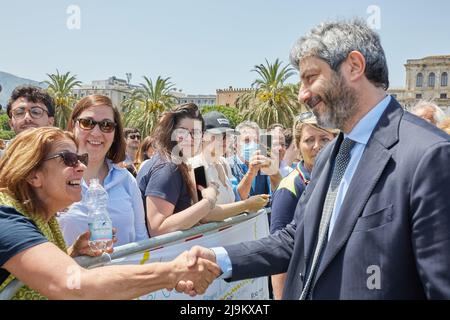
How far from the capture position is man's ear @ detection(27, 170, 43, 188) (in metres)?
2.52

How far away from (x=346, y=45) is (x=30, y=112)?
3.39 meters

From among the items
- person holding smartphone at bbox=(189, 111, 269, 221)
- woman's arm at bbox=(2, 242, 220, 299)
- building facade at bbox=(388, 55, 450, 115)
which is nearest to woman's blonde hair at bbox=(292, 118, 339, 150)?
person holding smartphone at bbox=(189, 111, 269, 221)

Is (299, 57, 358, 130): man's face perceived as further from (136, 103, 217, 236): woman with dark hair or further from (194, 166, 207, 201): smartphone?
(194, 166, 207, 201): smartphone

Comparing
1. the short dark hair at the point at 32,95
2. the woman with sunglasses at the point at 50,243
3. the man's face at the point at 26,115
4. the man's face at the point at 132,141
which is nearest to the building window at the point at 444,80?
the man's face at the point at 132,141

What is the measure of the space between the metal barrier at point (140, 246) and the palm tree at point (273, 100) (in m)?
34.1

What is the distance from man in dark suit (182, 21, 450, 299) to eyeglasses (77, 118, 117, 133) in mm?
1680

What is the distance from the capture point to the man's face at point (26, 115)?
4.49m

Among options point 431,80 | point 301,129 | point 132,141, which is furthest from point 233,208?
point 431,80

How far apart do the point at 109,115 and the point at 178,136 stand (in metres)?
0.68

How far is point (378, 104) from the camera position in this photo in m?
2.30

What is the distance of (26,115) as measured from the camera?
177 inches

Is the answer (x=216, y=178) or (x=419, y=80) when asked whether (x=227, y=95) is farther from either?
(x=216, y=178)

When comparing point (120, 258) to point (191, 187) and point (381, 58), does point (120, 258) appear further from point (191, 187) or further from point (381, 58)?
point (381, 58)
